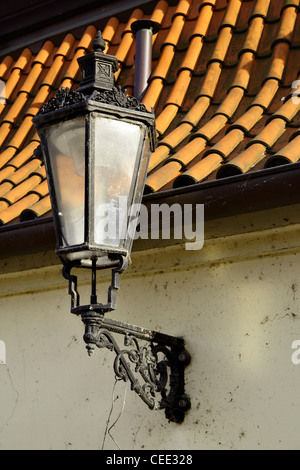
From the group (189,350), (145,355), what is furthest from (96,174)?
(189,350)

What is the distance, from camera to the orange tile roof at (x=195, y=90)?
13.2 feet

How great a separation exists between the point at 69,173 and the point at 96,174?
143 mm

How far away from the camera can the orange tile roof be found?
159 inches

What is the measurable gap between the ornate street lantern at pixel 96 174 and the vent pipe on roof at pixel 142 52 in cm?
171

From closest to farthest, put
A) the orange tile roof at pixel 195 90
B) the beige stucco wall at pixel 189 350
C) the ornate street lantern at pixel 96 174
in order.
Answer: the ornate street lantern at pixel 96 174, the beige stucco wall at pixel 189 350, the orange tile roof at pixel 195 90

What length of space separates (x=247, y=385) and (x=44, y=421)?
3.55 ft

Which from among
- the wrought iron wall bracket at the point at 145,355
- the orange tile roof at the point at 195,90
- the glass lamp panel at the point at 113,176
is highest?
the orange tile roof at the point at 195,90

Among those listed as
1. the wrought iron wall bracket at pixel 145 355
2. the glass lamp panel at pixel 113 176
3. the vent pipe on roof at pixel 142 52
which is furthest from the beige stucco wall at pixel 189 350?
the vent pipe on roof at pixel 142 52

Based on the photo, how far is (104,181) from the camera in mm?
3275

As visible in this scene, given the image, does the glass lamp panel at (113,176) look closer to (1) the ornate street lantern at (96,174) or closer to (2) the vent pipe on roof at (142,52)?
(1) the ornate street lantern at (96,174)

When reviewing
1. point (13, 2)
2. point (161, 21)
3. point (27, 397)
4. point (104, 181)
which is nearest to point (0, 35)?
point (13, 2)

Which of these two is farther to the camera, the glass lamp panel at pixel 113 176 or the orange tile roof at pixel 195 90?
the orange tile roof at pixel 195 90

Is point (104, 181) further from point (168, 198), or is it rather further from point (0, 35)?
point (0, 35)

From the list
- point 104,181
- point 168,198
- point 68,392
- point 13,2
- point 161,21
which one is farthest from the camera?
point 13,2
